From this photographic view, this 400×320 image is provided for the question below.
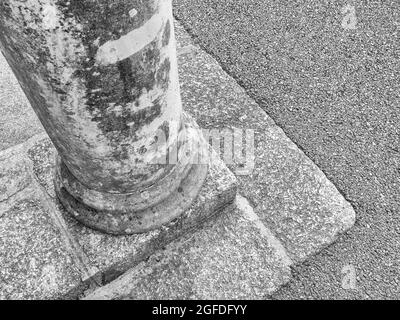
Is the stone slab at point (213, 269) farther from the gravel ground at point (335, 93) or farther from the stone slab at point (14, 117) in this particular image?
the stone slab at point (14, 117)

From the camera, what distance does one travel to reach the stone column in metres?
1.30

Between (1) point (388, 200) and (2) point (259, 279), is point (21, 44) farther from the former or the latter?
(1) point (388, 200)

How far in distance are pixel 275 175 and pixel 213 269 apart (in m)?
0.63

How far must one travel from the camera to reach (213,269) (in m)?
2.17

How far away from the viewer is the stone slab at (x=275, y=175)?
2285 millimetres

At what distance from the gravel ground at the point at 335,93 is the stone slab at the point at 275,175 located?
0.26ft

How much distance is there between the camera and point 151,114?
5.71 feet

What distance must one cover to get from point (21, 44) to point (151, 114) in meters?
0.54

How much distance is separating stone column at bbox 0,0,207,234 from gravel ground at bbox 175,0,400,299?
31.0 inches

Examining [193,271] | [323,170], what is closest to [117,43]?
[193,271]

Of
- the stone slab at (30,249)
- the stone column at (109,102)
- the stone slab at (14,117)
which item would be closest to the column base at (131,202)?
the stone column at (109,102)

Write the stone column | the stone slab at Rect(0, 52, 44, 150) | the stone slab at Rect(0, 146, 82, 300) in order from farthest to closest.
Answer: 1. the stone slab at Rect(0, 52, 44, 150)
2. the stone slab at Rect(0, 146, 82, 300)
3. the stone column
